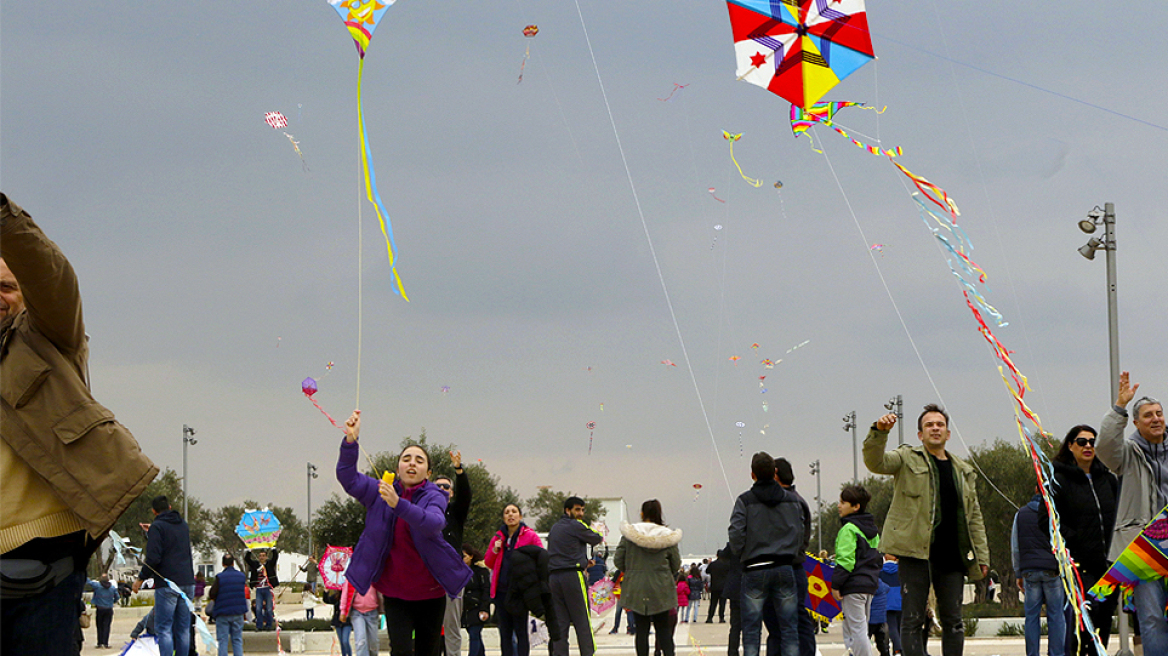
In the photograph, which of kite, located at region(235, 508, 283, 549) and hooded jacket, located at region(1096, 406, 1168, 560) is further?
kite, located at region(235, 508, 283, 549)

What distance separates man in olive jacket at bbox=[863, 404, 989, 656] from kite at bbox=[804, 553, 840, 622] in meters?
2.33

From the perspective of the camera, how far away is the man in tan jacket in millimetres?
2902

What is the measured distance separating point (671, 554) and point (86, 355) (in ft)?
24.7

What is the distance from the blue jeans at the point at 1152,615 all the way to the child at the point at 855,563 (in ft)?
9.64

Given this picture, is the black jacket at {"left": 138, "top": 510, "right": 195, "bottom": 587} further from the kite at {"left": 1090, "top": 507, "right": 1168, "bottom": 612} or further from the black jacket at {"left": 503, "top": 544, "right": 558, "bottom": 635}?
the kite at {"left": 1090, "top": 507, "right": 1168, "bottom": 612}

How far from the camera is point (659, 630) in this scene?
10.2 meters

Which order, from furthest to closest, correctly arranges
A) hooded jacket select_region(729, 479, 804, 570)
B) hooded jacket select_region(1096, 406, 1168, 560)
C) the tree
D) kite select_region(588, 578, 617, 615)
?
the tree
kite select_region(588, 578, 617, 615)
hooded jacket select_region(729, 479, 804, 570)
hooded jacket select_region(1096, 406, 1168, 560)

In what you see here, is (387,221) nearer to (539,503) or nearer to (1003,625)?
(1003,625)

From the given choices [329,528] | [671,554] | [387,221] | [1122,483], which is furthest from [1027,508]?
[329,528]

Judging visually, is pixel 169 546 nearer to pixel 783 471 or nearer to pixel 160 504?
pixel 160 504

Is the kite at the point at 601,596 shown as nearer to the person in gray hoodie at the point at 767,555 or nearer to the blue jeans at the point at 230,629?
the blue jeans at the point at 230,629

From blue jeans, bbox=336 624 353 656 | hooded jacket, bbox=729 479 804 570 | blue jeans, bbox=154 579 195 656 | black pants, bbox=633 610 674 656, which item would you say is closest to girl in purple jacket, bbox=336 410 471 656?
hooded jacket, bbox=729 479 804 570

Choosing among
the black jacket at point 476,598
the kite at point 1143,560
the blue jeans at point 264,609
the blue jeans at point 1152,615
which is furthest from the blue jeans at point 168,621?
the blue jeans at point 264,609

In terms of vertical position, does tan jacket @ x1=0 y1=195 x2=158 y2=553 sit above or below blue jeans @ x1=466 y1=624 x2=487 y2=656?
above
